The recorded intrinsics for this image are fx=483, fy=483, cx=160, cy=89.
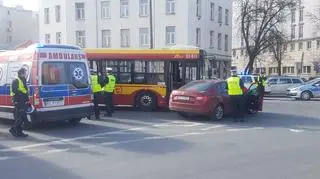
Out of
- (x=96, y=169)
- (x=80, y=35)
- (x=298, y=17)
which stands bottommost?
(x=96, y=169)

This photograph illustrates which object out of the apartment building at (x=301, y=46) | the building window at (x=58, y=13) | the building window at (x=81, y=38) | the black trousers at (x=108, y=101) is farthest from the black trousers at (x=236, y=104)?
the apartment building at (x=301, y=46)

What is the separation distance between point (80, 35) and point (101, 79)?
3504 cm

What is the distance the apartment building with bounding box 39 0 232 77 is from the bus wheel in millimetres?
26834

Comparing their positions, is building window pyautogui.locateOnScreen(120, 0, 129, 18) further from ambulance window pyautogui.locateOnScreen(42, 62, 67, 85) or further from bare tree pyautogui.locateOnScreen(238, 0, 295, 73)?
ambulance window pyautogui.locateOnScreen(42, 62, 67, 85)

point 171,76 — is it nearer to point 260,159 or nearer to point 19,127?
point 19,127

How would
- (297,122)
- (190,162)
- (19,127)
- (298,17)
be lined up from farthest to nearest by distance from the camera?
(298,17) < (297,122) < (19,127) < (190,162)

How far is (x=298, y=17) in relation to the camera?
93188 millimetres

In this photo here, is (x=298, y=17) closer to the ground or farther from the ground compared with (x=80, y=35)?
farther from the ground

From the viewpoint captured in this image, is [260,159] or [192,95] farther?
[192,95]

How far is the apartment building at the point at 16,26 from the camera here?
7806cm

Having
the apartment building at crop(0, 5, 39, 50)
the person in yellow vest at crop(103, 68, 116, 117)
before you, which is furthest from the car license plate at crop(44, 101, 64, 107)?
the apartment building at crop(0, 5, 39, 50)

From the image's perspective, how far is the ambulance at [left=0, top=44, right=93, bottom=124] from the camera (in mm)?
12766

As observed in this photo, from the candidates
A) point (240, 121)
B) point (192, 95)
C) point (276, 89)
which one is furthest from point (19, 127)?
point (276, 89)

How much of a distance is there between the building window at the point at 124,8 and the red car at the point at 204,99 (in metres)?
33.3
